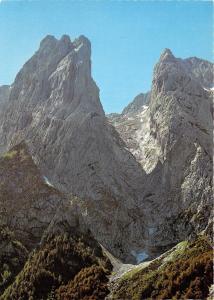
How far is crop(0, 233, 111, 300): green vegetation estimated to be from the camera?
10138 centimetres

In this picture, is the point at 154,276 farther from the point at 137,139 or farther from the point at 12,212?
the point at 137,139

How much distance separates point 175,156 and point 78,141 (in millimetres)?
29240

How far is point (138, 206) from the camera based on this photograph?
5965 inches

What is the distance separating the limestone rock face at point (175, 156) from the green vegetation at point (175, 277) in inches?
390

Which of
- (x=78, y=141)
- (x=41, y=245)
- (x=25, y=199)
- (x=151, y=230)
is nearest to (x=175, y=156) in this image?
(x=151, y=230)

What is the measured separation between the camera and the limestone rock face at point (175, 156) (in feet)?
454

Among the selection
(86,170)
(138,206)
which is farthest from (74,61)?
(138,206)

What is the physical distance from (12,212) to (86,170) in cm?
2950

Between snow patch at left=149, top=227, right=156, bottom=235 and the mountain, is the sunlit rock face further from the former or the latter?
the mountain

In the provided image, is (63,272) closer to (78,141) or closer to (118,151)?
(78,141)

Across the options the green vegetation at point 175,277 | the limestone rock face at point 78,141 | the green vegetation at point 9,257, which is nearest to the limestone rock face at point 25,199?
the green vegetation at point 9,257

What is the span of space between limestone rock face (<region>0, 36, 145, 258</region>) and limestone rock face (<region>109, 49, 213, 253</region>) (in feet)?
17.3

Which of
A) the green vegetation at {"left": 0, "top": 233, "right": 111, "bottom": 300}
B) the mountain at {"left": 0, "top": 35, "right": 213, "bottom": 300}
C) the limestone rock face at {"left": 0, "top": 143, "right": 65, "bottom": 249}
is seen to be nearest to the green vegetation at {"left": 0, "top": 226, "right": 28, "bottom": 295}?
the mountain at {"left": 0, "top": 35, "right": 213, "bottom": 300}

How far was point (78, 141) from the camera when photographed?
16012cm
